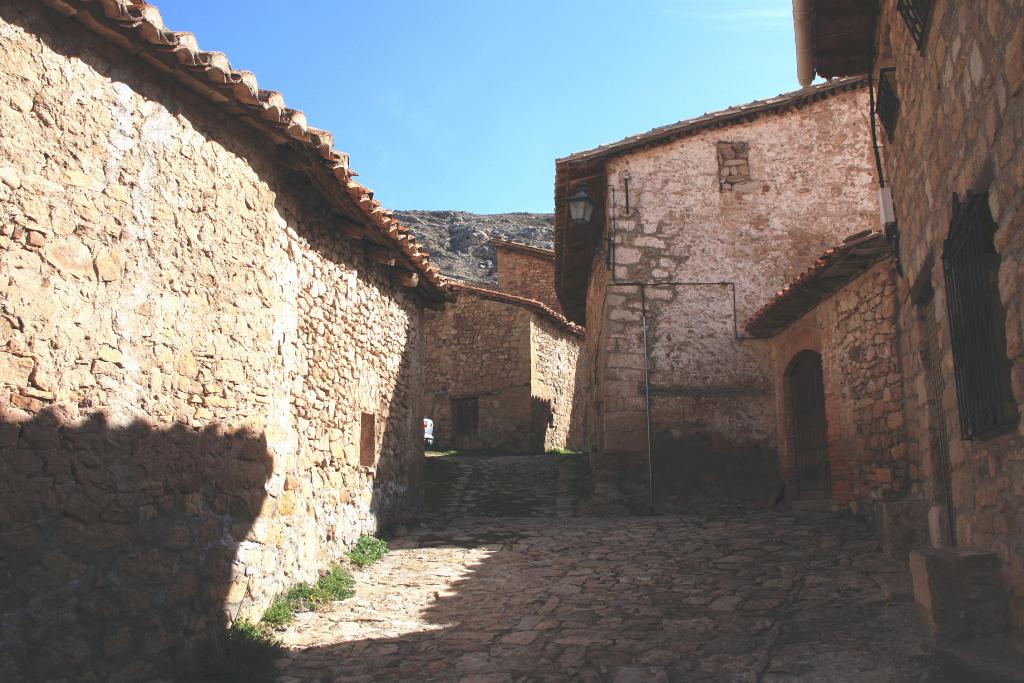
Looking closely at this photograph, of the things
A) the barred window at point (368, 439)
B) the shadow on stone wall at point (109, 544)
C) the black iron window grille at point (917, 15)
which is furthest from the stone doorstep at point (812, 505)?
the shadow on stone wall at point (109, 544)

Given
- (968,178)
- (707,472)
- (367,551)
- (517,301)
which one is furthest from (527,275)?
(968,178)

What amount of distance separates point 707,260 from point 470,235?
3737cm

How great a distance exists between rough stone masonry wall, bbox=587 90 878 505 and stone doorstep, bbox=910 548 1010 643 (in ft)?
23.7

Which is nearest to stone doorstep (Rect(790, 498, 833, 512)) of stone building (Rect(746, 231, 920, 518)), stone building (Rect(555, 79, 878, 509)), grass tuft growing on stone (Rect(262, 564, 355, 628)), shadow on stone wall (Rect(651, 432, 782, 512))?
stone building (Rect(746, 231, 920, 518))

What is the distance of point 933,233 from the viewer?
16.7 ft

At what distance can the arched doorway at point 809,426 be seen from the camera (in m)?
10.5

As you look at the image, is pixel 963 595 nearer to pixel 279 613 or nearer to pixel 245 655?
pixel 245 655

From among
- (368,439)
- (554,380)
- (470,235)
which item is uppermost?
(470,235)

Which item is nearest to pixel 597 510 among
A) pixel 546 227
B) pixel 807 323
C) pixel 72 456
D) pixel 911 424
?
pixel 807 323

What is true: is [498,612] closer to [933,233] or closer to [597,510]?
[933,233]

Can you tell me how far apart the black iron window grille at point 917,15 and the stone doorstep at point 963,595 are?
114 inches

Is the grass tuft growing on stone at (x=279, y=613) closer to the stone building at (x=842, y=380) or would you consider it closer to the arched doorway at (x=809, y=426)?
the stone building at (x=842, y=380)

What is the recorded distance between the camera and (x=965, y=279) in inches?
173

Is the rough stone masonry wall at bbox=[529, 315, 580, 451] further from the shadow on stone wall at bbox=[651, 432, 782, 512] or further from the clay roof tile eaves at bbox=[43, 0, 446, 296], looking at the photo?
the clay roof tile eaves at bbox=[43, 0, 446, 296]
